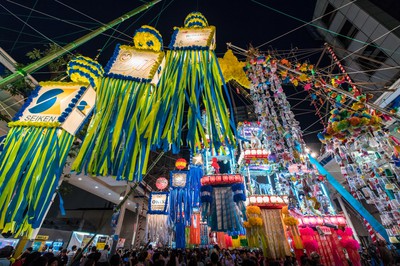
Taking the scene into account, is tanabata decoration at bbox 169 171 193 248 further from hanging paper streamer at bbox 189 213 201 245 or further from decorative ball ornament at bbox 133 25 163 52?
decorative ball ornament at bbox 133 25 163 52

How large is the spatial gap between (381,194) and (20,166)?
777 cm

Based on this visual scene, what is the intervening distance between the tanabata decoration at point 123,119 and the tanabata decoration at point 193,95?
0.14 meters

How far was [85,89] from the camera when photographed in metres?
2.07

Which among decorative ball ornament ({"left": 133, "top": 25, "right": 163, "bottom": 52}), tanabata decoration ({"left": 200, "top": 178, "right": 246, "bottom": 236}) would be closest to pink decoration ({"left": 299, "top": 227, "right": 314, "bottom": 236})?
tanabata decoration ({"left": 200, "top": 178, "right": 246, "bottom": 236})

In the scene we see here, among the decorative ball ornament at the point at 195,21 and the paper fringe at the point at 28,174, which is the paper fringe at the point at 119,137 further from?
the decorative ball ornament at the point at 195,21

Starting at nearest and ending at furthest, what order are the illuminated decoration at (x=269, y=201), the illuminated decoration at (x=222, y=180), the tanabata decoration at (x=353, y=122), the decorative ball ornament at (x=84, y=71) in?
the decorative ball ornament at (x=84, y=71) < the tanabata decoration at (x=353, y=122) < the illuminated decoration at (x=222, y=180) < the illuminated decoration at (x=269, y=201)

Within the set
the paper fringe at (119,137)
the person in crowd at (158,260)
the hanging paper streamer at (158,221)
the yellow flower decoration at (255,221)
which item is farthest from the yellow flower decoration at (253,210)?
the paper fringe at (119,137)

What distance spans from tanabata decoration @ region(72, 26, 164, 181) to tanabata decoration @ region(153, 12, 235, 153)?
0.14m

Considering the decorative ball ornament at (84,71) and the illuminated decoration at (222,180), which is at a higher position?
the illuminated decoration at (222,180)

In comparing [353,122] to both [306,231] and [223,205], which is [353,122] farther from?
[223,205]

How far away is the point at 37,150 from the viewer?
160 cm

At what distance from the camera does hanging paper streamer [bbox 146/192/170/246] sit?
361 inches

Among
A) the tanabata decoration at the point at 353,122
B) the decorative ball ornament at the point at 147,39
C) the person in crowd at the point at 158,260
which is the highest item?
the tanabata decoration at the point at 353,122

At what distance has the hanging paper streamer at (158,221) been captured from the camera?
9.18 meters
